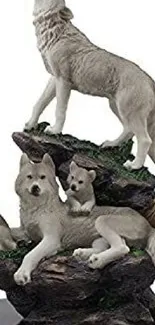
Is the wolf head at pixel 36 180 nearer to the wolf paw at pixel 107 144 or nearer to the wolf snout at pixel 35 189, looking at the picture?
the wolf snout at pixel 35 189

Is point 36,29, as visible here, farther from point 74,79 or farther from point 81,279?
point 81,279

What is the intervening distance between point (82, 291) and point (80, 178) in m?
0.37

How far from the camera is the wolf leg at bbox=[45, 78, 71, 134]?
2834mm

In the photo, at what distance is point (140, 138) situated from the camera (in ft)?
9.06

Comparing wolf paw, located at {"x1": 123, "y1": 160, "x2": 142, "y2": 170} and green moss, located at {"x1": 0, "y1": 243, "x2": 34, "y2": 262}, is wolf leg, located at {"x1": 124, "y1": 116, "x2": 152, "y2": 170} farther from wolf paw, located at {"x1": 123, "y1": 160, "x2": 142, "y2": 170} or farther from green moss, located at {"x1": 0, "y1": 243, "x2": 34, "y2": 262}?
green moss, located at {"x1": 0, "y1": 243, "x2": 34, "y2": 262}

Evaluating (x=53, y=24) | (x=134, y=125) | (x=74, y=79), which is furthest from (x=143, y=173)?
(x=53, y=24)

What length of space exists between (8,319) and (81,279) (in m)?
0.55

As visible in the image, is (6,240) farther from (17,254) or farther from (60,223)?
(60,223)

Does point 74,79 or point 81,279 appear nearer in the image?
point 81,279

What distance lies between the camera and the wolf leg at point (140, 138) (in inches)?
108

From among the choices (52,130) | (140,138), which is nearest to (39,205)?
(52,130)

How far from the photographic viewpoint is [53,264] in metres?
2.56

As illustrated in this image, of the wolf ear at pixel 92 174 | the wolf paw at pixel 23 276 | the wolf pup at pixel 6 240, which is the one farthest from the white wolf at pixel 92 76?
the wolf paw at pixel 23 276

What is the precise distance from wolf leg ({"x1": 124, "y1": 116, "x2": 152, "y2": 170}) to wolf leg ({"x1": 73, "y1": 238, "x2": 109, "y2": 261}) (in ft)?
0.98
